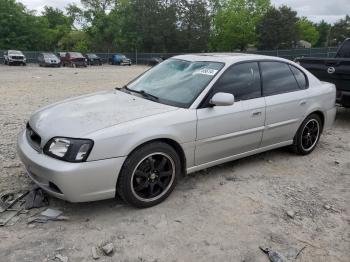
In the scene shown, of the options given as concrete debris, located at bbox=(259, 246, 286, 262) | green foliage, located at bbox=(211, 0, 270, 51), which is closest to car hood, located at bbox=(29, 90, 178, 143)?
concrete debris, located at bbox=(259, 246, 286, 262)

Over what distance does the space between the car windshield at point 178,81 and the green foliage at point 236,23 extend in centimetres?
6330

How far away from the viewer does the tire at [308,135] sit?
5.59 metres

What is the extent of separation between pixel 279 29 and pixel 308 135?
5461 centimetres

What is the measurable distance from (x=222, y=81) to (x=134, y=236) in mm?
2118

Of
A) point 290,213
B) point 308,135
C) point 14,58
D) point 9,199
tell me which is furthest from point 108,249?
point 14,58

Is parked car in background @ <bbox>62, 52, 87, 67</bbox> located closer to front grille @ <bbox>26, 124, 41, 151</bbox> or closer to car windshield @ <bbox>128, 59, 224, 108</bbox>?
car windshield @ <bbox>128, 59, 224, 108</bbox>

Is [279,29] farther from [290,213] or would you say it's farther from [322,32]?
[290,213]

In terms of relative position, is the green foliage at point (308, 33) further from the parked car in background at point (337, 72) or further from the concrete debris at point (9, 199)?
the concrete debris at point (9, 199)

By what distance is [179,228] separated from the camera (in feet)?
11.8

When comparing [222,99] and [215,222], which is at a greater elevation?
[222,99]

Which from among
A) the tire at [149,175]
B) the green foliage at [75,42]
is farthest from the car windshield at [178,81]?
the green foliage at [75,42]

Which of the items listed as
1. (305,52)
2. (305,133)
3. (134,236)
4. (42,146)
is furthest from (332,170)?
(305,52)

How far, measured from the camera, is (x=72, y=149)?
348cm

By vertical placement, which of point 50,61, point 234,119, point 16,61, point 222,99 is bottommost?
point 16,61
